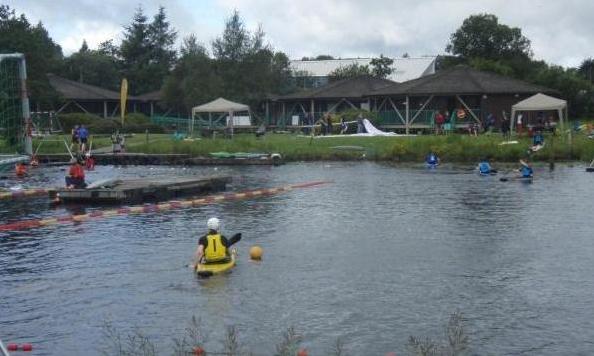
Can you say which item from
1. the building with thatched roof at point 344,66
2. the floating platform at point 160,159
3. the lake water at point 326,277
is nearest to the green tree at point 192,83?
the building with thatched roof at point 344,66

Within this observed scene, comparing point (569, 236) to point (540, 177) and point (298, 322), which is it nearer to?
point (298, 322)

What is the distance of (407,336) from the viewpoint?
48.2 feet

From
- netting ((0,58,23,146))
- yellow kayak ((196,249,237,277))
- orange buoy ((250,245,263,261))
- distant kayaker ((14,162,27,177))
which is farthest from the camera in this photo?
netting ((0,58,23,146))

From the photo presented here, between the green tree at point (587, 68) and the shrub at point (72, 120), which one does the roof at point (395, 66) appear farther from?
the shrub at point (72, 120)

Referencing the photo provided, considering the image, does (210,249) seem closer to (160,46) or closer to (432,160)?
(432,160)

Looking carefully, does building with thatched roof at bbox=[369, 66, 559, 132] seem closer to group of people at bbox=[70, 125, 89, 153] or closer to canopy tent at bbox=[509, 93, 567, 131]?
canopy tent at bbox=[509, 93, 567, 131]

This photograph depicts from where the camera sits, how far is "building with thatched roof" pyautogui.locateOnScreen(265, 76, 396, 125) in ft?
262

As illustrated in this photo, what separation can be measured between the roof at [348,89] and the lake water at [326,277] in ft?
153

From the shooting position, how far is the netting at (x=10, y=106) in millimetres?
50000

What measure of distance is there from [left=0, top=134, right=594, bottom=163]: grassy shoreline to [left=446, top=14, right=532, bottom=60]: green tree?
3914 centimetres

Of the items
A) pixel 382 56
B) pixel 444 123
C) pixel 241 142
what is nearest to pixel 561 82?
pixel 444 123

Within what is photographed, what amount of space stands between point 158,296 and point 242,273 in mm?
2718

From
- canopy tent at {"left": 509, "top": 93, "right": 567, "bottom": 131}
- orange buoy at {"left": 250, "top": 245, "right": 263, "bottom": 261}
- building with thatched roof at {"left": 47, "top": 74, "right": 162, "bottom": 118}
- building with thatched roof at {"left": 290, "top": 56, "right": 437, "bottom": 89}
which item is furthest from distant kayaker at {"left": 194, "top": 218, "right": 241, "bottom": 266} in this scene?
building with thatched roof at {"left": 290, "top": 56, "right": 437, "bottom": 89}

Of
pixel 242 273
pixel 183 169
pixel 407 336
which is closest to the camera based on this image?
pixel 407 336
